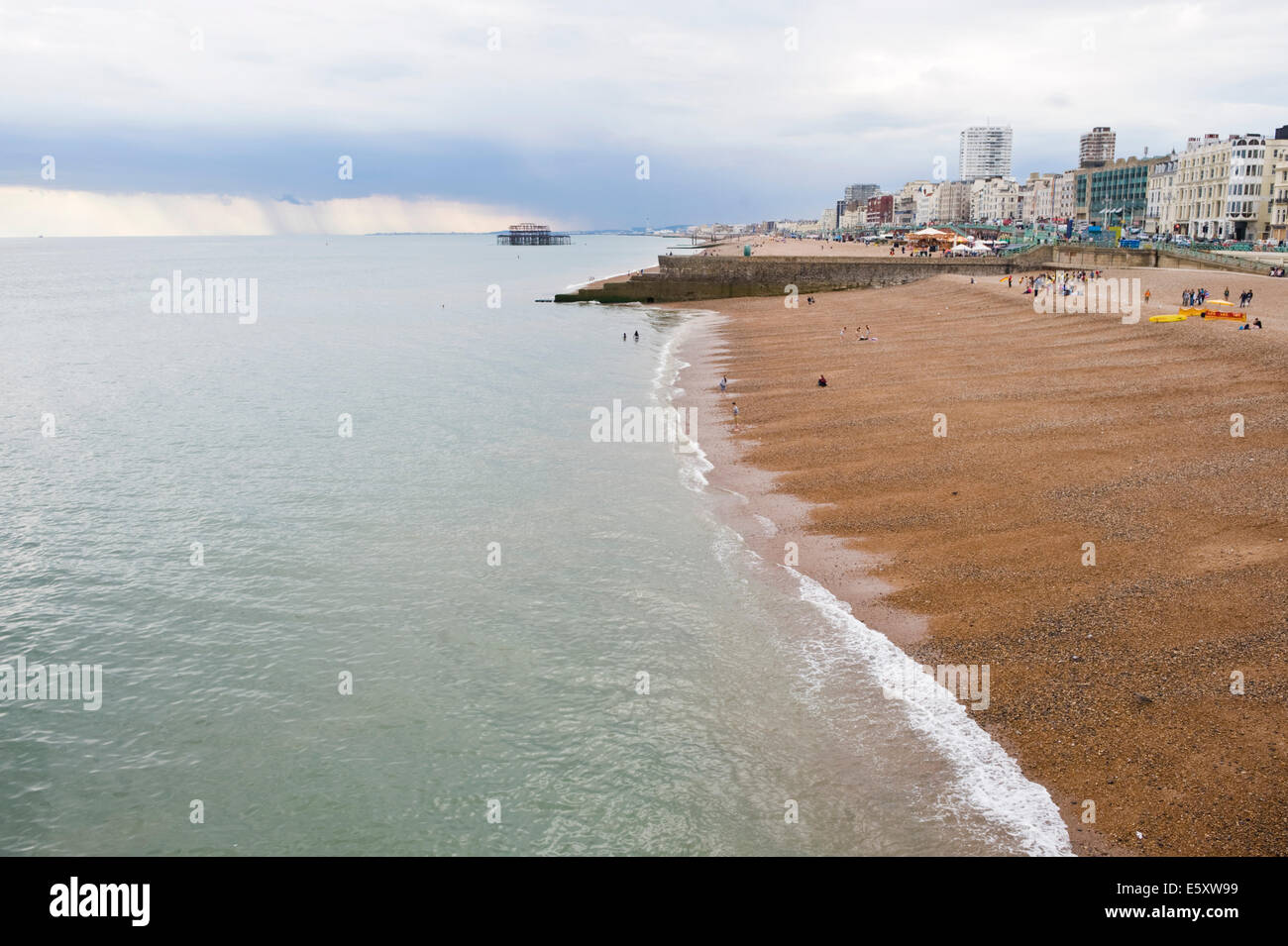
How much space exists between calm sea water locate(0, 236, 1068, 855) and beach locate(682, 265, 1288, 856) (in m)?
1.29

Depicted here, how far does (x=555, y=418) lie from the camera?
36844mm

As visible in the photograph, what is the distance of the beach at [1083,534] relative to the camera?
11742 millimetres

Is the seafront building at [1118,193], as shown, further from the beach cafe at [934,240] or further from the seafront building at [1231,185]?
the beach cafe at [934,240]

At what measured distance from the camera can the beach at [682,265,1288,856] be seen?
11.7 metres

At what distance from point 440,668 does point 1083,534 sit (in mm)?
13110

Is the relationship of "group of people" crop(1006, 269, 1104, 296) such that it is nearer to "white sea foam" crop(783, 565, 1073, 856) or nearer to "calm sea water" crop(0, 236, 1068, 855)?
"calm sea water" crop(0, 236, 1068, 855)

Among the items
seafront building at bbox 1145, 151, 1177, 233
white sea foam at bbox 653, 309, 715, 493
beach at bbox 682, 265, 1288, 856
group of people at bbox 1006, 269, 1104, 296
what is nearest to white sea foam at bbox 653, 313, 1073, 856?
beach at bbox 682, 265, 1288, 856

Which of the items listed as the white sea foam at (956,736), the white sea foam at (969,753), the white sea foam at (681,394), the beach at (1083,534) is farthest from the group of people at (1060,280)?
the white sea foam at (969,753)

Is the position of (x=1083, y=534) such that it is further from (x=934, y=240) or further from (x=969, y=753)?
(x=934, y=240)

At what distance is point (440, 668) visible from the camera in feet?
53.0

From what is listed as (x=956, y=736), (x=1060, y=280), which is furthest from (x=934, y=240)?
(x=956, y=736)

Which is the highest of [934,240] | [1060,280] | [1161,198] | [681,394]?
[1161,198]
